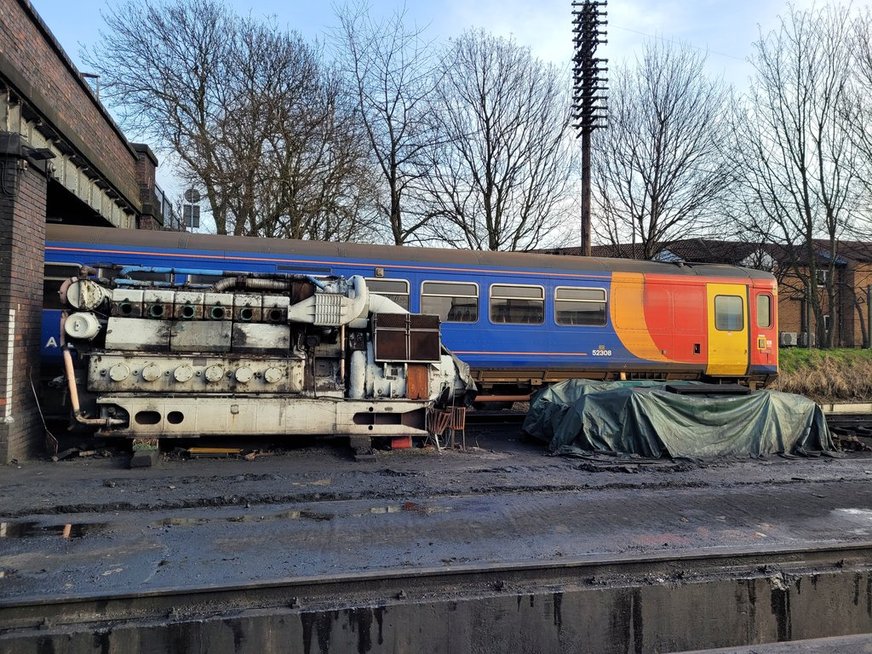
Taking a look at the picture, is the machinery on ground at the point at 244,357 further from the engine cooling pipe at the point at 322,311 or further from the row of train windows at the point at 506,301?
the row of train windows at the point at 506,301

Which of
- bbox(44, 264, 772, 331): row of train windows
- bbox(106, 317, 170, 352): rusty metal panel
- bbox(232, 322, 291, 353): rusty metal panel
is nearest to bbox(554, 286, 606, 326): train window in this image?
bbox(44, 264, 772, 331): row of train windows

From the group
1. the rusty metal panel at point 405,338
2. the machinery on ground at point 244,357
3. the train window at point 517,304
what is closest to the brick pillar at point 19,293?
the machinery on ground at point 244,357

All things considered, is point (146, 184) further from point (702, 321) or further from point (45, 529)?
point (702, 321)

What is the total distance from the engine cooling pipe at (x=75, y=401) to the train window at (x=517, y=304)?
701 centimetres

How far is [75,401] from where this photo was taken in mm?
7176

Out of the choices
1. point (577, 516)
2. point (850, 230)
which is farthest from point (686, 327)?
point (850, 230)

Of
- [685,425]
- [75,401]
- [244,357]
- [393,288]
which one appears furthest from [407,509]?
[393,288]

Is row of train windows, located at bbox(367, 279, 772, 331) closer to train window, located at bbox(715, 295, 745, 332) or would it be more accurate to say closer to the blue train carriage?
the blue train carriage

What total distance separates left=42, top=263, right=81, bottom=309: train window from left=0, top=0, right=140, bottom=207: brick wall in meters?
2.36

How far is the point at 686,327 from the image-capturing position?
42.3 ft

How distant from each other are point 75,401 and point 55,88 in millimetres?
6438

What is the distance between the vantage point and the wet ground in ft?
14.0

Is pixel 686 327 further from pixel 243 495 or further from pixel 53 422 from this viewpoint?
pixel 53 422

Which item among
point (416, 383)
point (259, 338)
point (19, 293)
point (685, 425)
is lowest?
point (685, 425)
